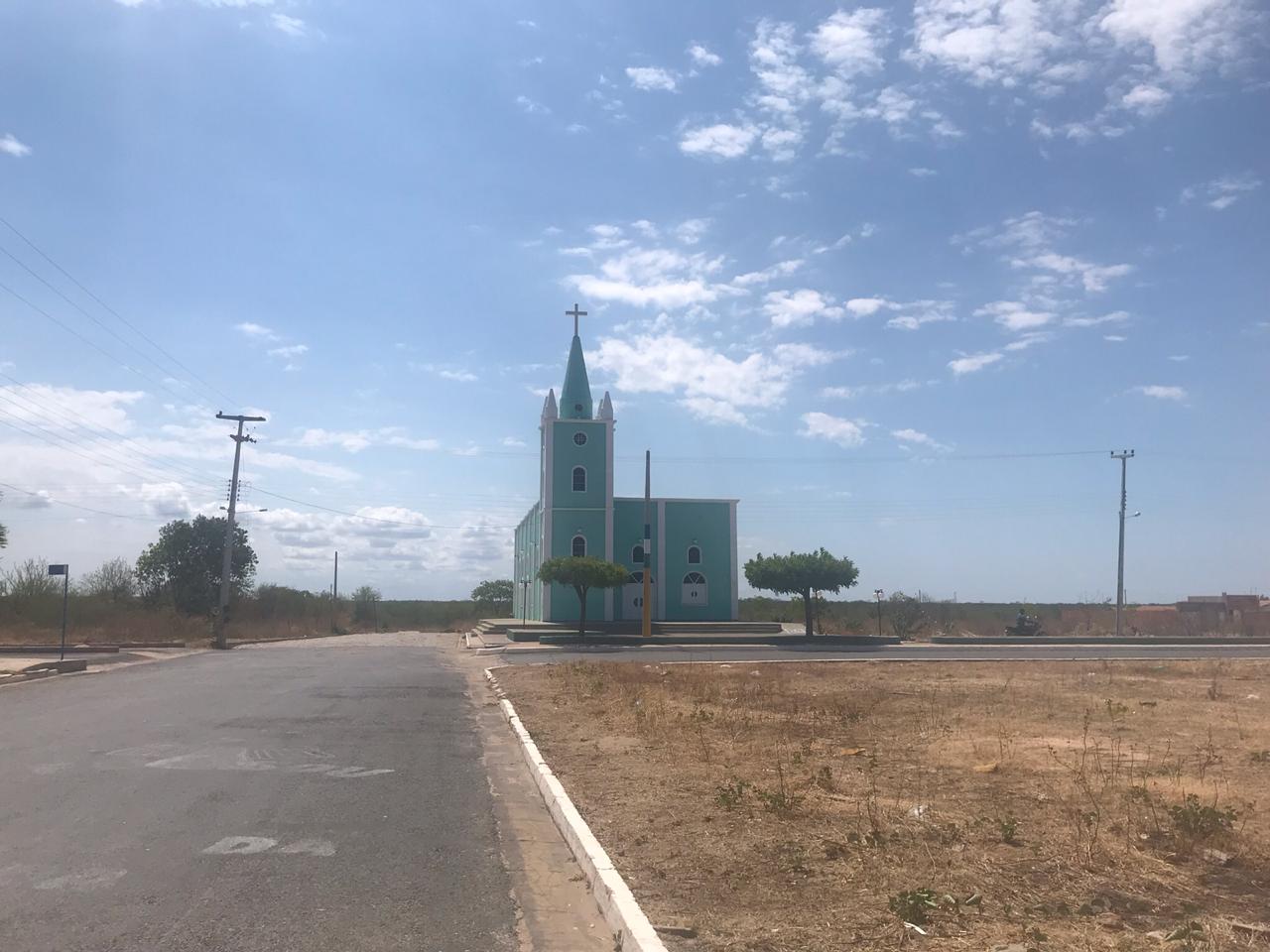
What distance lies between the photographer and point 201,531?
74.9 m

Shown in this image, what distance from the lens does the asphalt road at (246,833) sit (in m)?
5.64

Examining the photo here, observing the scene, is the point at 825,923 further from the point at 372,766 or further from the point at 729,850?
the point at 372,766

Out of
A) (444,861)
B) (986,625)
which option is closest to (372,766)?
(444,861)

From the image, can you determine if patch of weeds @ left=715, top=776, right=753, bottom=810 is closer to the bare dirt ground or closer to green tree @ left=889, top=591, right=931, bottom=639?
the bare dirt ground

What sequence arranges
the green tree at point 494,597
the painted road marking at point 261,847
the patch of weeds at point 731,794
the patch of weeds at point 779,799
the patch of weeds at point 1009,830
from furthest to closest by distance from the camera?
the green tree at point 494,597, the patch of weeds at point 731,794, the patch of weeds at point 779,799, the painted road marking at point 261,847, the patch of weeds at point 1009,830

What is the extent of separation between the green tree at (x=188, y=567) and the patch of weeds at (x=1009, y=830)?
238ft

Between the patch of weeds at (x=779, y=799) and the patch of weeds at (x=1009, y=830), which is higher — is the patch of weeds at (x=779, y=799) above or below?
below

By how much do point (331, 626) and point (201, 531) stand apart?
1170cm

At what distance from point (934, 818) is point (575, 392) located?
2068 inches

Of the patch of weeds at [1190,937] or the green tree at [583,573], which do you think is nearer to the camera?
the patch of weeds at [1190,937]

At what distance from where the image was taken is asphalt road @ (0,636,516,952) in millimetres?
5637

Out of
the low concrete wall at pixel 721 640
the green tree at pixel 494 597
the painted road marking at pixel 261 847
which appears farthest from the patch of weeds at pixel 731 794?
the green tree at pixel 494 597

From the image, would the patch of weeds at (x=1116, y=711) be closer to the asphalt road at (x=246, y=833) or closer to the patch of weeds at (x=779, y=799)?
the patch of weeds at (x=779, y=799)

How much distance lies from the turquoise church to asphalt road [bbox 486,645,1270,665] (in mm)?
15792
